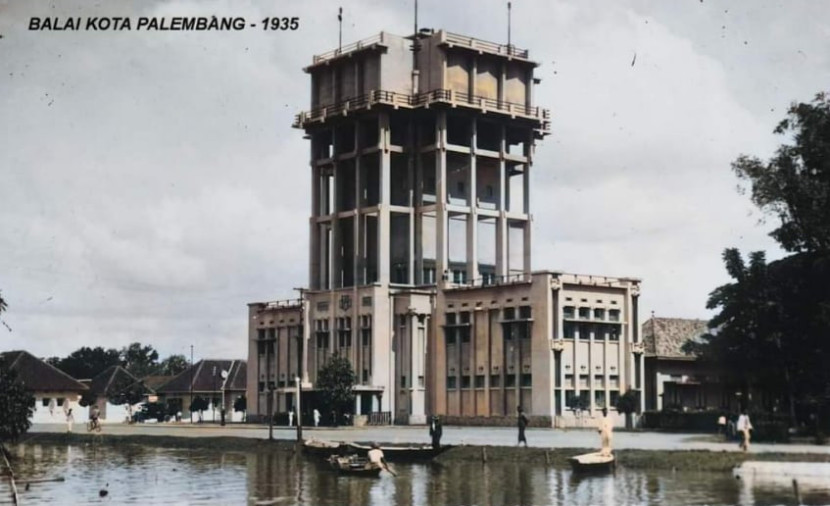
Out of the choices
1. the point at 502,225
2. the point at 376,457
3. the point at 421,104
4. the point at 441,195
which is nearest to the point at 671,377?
the point at 502,225

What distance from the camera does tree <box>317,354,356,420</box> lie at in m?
99.0

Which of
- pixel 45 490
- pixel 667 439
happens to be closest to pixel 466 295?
pixel 667 439

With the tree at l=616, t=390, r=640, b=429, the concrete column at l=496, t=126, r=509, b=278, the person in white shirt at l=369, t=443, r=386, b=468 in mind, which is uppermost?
the concrete column at l=496, t=126, r=509, b=278

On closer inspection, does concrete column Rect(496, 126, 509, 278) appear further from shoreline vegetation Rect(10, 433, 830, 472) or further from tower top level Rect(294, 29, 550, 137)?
shoreline vegetation Rect(10, 433, 830, 472)

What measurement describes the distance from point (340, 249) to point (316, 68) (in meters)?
16.9

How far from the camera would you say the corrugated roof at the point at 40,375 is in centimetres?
13588

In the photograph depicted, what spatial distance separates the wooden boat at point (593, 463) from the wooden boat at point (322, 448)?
1485 centimetres

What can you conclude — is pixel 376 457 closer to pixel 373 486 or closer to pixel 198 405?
pixel 373 486

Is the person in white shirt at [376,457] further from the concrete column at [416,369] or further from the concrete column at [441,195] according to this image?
the concrete column at [441,195]

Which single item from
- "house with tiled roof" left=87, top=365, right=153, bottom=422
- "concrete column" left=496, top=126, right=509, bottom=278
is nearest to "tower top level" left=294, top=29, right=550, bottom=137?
"concrete column" left=496, top=126, right=509, bottom=278

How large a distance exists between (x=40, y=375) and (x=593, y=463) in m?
101

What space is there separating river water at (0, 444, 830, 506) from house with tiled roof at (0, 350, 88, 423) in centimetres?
7568

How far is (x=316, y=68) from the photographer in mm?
115688

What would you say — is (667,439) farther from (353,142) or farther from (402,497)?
(353,142)
